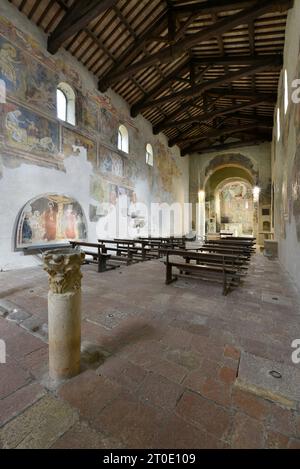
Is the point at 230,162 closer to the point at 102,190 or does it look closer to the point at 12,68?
the point at 102,190

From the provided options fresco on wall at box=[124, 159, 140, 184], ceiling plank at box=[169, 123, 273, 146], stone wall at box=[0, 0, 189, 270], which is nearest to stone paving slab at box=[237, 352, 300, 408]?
stone wall at box=[0, 0, 189, 270]

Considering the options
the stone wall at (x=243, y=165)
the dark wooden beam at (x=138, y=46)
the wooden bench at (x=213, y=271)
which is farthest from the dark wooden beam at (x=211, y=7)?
the stone wall at (x=243, y=165)

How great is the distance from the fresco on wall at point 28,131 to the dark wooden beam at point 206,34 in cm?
378

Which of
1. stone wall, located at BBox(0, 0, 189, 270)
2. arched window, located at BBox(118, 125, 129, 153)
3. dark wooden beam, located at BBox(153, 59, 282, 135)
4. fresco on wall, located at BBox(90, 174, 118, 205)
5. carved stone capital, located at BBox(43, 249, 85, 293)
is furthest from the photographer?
arched window, located at BBox(118, 125, 129, 153)

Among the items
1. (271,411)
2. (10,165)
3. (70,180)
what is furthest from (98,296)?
(70,180)

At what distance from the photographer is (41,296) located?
3775mm

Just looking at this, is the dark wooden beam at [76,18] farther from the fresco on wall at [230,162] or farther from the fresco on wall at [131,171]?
the fresco on wall at [230,162]

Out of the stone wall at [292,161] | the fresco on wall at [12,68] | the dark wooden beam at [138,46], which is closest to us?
the stone wall at [292,161]

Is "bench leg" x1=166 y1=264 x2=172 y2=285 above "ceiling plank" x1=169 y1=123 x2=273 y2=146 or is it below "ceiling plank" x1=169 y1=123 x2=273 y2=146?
below

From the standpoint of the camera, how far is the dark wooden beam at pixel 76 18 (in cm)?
578

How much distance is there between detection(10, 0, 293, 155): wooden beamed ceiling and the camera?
632 centimetres

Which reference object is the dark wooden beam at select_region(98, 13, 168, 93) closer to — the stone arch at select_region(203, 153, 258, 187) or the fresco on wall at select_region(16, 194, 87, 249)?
the fresco on wall at select_region(16, 194, 87, 249)

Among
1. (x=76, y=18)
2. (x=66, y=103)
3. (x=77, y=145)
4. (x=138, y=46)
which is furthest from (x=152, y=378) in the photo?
(x=138, y=46)

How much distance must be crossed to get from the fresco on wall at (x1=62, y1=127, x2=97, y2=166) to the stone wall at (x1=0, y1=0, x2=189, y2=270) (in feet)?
0.11
